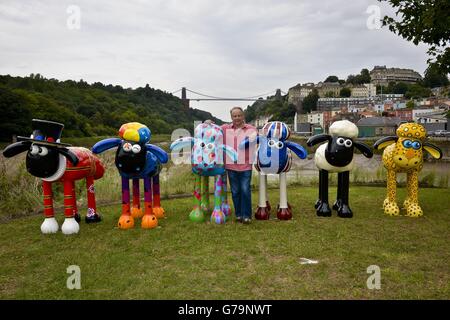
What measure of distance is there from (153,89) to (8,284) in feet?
200

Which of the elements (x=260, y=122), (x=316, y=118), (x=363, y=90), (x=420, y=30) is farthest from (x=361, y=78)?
(x=420, y=30)

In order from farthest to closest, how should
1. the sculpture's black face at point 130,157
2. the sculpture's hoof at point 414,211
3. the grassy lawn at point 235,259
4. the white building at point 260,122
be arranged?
the white building at point 260,122 < the sculpture's hoof at point 414,211 < the sculpture's black face at point 130,157 < the grassy lawn at point 235,259

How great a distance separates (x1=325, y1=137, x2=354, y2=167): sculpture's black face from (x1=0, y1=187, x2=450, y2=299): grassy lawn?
3.72 ft

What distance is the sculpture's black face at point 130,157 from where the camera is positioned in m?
6.50

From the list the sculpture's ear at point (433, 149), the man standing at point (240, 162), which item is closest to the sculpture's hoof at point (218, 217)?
the man standing at point (240, 162)

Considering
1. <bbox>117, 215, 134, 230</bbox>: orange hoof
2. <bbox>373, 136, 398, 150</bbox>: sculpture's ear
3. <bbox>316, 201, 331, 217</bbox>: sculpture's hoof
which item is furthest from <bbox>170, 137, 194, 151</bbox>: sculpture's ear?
<bbox>373, 136, 398, 150</bbox>: sculpture's ear

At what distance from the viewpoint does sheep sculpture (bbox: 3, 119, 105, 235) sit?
20.6 feet

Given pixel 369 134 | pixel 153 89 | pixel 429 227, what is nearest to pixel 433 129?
pixel 369 134

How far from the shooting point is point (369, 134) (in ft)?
172

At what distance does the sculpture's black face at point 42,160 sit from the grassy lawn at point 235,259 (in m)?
1.13

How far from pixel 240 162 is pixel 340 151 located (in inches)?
77.5

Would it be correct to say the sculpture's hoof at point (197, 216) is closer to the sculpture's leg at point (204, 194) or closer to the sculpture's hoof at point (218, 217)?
the sculpture's hoof at point (218, 217)

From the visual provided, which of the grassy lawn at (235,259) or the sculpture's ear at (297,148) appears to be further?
the sculpture's ear at (297,148)

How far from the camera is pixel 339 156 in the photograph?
7227 millimetres
